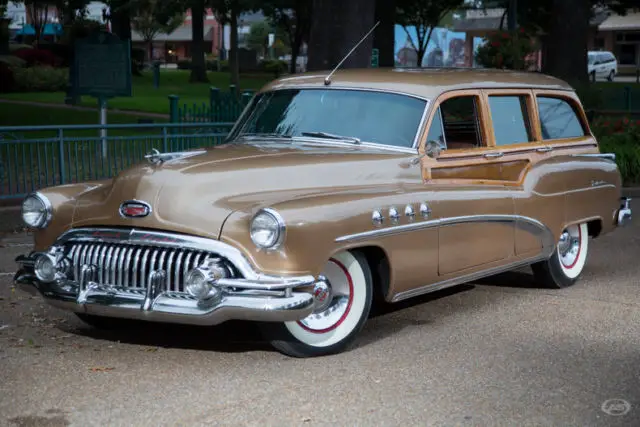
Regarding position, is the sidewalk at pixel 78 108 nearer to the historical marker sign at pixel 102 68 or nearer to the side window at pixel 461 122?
the historical marker sign at pixel 102 68

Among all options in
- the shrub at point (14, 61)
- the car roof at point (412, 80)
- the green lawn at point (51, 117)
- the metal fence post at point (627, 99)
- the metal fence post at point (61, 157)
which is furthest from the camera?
the shrub at point (14, 61)

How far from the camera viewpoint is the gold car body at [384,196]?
6.37 m

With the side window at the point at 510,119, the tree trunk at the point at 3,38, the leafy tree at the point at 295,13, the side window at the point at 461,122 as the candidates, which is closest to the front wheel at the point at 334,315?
the side window at the point at 461,122

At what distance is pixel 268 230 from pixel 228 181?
1.97ft

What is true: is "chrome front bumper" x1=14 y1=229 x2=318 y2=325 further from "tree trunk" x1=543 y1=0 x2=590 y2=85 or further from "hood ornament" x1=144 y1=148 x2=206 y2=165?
"tree trunk" x1=543 y1=0 x2=590 y2=85

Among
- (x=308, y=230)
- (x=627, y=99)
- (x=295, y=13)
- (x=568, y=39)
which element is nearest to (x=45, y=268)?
(x=308, y=230)

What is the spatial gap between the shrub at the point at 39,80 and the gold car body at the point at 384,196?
35.5 meters

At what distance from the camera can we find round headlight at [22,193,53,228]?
7.04 m

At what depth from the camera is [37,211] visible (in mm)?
7094

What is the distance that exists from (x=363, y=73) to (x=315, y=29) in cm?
756

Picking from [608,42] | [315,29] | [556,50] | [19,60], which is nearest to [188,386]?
[315,29]

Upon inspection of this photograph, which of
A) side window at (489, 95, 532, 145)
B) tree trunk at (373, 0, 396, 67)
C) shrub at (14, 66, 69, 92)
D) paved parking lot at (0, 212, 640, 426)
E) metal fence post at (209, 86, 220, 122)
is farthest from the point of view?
shrub at (14, 66, 69, 92)

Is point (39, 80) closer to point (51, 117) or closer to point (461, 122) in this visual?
point (51, 117)

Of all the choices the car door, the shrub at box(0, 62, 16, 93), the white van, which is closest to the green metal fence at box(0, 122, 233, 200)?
the car door
